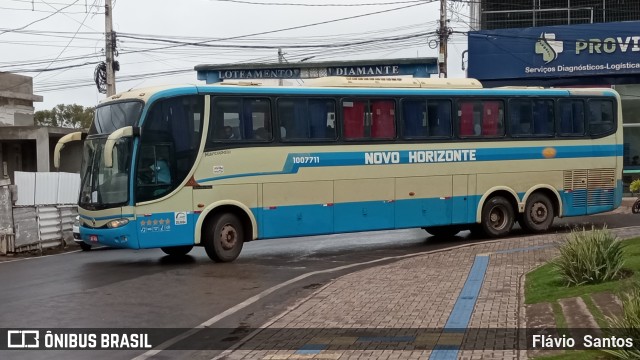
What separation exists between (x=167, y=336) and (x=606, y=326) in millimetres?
4857

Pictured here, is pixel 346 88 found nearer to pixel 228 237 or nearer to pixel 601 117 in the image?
pixel 228 237

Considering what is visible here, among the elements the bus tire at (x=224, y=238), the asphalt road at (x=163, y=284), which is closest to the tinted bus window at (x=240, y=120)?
the bus tire at (x=224, y=238)

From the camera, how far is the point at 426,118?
18266mm

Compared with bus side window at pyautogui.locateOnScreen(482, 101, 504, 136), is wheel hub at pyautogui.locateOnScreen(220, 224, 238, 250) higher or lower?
lower

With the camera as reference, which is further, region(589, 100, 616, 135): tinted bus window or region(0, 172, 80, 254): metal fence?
region(589, 100, 616, 135): tinted bus window

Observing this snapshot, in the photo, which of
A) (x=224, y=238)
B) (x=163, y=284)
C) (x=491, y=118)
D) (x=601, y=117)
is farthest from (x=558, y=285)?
(x=601, y=117)

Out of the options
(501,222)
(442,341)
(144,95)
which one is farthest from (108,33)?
(442,341)

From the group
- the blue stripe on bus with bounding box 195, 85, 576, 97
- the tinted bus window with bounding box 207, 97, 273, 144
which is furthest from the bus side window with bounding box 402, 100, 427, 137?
the tinted bus window with bounding box 207, 97, 273, 144

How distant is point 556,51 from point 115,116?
72.6 feet

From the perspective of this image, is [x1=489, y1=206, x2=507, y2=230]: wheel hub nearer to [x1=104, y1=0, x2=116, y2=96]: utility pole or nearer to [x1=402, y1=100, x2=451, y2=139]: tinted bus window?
[x1=402, y1=100, x2=451, y2=139]: tinted bus window

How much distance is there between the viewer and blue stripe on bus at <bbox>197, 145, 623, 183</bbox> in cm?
1636

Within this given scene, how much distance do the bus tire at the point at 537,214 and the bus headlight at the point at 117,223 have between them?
10.3 m

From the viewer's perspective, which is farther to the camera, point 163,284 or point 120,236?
point 120,236

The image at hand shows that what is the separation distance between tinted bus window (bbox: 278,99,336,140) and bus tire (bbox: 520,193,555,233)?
5988 mm
